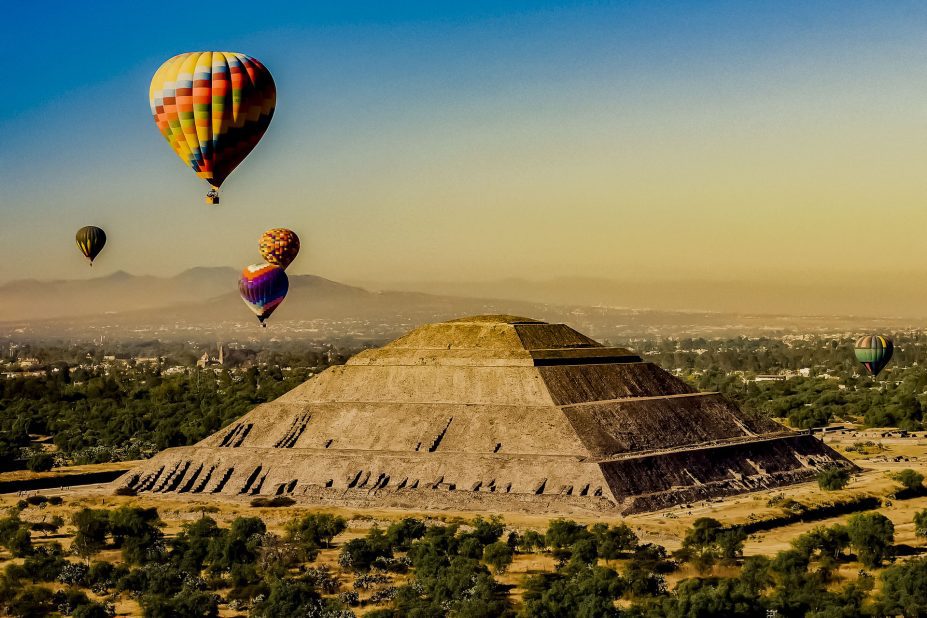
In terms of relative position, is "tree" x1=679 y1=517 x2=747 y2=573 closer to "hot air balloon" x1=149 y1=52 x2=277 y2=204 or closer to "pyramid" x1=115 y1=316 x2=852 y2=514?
"pyramid" x1=115 y1=316 x2=852 y2=514

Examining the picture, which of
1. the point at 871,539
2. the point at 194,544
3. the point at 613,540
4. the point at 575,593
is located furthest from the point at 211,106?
the point at 871,539

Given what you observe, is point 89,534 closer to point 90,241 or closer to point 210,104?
point 210,104

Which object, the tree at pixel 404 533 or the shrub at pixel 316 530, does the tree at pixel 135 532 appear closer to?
the shrub at pixel 316 530

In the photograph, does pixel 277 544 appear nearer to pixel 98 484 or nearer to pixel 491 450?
pixel 491 450

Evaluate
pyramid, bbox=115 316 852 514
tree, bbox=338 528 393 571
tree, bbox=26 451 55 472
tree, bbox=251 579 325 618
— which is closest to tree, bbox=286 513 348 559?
tree, bbox=338 528 393 571

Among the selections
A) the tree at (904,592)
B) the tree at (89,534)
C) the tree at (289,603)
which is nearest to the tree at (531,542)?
the tree at (289,603)

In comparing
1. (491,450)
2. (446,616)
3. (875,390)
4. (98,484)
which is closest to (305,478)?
(491,450)

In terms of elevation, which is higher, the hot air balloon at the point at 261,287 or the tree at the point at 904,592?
the hot air balloon at the point at 261,287

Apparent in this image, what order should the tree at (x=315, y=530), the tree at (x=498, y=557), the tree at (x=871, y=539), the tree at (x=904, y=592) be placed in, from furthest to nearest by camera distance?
the tree at (x=315, y=530) < the tree at (x=871, y=539) < the tree at (x=498, y=557) < the tree at (x=904, y=592)

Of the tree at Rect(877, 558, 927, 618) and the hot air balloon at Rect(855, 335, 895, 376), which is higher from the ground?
the hot air balloon at Rect(855, 335, 895, 376)
